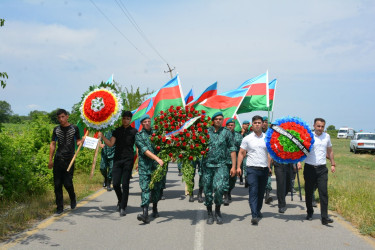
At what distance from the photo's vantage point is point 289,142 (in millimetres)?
7129

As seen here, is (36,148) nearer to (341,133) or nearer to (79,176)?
(79,176)

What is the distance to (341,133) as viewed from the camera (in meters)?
71.0

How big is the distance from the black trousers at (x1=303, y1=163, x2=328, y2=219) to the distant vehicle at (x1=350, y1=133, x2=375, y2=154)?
2490 cm

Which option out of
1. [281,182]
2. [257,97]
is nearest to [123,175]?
[281,182]

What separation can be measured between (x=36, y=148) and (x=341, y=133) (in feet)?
220

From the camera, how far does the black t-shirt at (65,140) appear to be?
7.62 metres

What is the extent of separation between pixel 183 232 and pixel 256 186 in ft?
5.71

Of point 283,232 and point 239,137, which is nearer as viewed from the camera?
point 283,232

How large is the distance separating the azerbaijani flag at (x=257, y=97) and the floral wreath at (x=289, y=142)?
19.6ft

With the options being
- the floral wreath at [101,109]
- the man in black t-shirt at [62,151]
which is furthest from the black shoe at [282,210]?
the man in black t-shirt at [62,151]

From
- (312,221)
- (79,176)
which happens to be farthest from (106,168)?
(312,221)

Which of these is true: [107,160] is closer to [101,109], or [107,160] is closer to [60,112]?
[60,112]

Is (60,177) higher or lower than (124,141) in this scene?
lower

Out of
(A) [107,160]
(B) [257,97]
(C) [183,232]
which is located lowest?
(C) [183,232]
